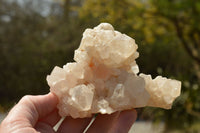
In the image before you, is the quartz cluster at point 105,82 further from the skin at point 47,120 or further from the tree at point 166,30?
the tree at point 166,30

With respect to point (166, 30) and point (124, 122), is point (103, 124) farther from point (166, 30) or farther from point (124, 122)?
point (166, 30)

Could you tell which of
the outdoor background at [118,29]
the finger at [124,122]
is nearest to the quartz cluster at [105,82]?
the finger at [124,122]

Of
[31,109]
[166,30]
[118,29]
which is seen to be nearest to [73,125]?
[31,109]

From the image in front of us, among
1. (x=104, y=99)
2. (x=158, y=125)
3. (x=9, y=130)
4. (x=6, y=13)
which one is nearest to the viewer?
(x=9, y=130)

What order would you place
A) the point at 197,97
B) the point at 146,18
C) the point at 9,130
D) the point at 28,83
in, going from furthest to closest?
the point at 28,83 < the point at 146,18 < the point at 197,97 < the point at 9,130

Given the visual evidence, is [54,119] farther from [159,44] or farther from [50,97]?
[159,44]


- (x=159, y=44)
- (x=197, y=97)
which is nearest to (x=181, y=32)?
(x=197, y=97)

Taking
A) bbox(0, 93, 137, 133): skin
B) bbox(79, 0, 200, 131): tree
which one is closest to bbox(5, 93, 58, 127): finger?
bbox(0, 93, 137, 133): skin

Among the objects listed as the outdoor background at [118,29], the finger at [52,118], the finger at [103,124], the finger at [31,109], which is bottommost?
the outdoor background at [118,29]
